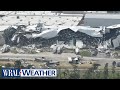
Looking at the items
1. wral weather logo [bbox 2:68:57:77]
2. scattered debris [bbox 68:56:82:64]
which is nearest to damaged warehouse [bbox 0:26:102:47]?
scattered debris [bbox 68:56:82:64]

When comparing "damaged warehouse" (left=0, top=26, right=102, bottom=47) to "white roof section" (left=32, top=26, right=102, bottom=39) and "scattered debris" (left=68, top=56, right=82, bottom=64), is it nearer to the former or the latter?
"white roof section" (left=32, top=26, right=102, bottom=39)

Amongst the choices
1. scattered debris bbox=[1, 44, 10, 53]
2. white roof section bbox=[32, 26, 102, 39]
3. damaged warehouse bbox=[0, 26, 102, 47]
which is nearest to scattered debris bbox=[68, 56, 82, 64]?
damaged warehouse bbox=[0, 26, 102, 47]

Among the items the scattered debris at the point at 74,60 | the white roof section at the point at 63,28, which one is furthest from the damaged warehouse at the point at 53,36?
the scattered debris at the point at 74,60

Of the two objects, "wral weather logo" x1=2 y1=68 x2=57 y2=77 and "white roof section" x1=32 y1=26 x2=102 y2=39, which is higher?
"white roof section" x1=32 y1=26 x2=102 y2=39

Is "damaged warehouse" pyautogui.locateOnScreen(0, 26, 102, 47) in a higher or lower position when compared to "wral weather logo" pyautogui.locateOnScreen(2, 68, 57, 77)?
higher

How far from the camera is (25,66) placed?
19.9 ft

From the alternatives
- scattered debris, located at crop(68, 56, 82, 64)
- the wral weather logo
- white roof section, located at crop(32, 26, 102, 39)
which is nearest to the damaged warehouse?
white roof section, located at crop(32, 26, 102, 39)

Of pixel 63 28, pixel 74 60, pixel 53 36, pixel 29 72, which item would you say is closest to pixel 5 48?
pixel 29 72

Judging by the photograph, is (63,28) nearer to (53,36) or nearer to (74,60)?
(53,36)

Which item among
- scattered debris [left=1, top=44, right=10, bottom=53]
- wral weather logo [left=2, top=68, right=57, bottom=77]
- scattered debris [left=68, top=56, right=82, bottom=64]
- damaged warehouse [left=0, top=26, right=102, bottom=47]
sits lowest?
wral weather logo [left=2, top=68, right=57, bottom=77]

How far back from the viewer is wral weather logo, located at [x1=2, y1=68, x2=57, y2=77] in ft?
19.8

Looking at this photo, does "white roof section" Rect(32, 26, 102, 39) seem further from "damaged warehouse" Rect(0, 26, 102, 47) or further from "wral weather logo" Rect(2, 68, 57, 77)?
"wral weather logo" Rect(2, 68, 57, 77)

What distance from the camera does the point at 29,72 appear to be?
6051 mm
